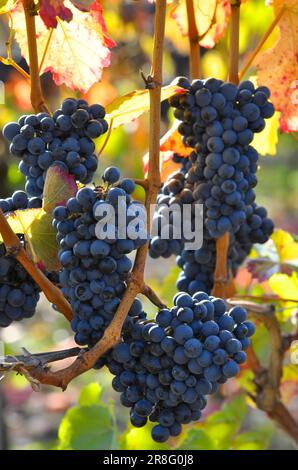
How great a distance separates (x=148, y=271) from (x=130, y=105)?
3.35 metres

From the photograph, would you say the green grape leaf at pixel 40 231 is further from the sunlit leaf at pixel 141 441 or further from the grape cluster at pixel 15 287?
the sunlit leaf at pixel 141 441

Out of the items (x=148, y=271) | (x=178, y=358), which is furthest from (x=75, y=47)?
(x=148, y=271)

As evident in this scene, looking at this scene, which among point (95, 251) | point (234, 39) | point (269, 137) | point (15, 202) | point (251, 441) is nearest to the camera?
point (95, 251)

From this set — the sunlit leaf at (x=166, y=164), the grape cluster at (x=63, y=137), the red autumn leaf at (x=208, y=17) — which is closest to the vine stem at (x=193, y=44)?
the red autumn leaf at (x=208, y=17)

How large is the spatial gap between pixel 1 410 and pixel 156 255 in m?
1.41

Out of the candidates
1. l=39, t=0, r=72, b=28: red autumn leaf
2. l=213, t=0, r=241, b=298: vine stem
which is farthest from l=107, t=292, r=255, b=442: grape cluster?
l=39, t=0, r=72, b=28: red autumn leaf

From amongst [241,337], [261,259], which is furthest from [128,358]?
[261,259]

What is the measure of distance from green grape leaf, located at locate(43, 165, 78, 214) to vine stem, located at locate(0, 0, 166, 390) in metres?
0.10

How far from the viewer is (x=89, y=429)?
1387mm

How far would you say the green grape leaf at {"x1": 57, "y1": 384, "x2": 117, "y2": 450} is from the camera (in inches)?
53.5

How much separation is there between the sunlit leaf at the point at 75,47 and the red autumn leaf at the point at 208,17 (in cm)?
16

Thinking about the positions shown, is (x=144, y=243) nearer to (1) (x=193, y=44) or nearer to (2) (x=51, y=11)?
(2) (x=51, y=11)
